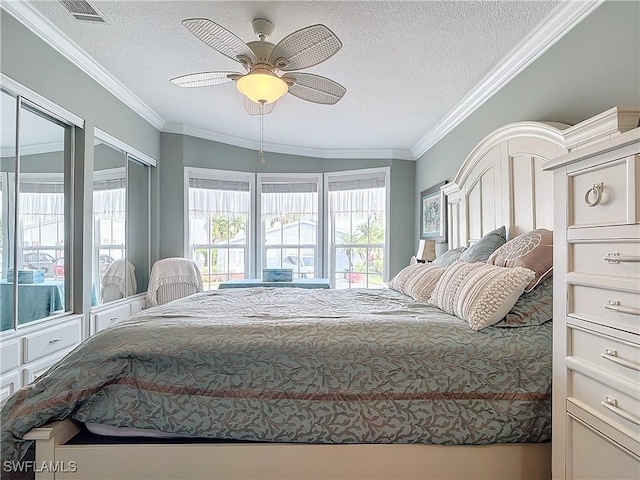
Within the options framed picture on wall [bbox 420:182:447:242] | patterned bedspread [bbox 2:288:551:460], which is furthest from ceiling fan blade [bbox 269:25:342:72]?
framed picture on wall [bbox 420:182:447:242]

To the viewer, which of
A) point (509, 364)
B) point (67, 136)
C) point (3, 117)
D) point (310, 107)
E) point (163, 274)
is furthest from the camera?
point (163, 274)

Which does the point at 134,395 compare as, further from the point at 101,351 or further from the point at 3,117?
the point at 3,117

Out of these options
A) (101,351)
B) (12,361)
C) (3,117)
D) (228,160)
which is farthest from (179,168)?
(101,351)

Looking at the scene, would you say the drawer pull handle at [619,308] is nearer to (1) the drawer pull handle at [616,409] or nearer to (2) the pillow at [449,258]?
(1) the drawer pull handle at [616,409]

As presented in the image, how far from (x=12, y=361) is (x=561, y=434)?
2.79m

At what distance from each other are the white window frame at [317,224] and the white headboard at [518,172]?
235 centimetres

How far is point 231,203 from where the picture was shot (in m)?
5.26

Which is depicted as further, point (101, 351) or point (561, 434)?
point (101, 351)

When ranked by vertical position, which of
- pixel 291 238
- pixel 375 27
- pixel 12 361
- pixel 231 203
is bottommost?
pixel 12 361

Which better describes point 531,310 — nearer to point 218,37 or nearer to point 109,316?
point 218,37

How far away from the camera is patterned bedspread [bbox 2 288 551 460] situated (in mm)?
1488

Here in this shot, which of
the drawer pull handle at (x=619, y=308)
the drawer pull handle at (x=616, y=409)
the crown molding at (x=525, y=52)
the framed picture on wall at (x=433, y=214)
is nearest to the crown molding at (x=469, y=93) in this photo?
the crown molding at (x=525, y=52)

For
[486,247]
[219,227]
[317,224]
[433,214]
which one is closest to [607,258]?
[486,247]

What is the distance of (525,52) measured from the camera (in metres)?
2.46
